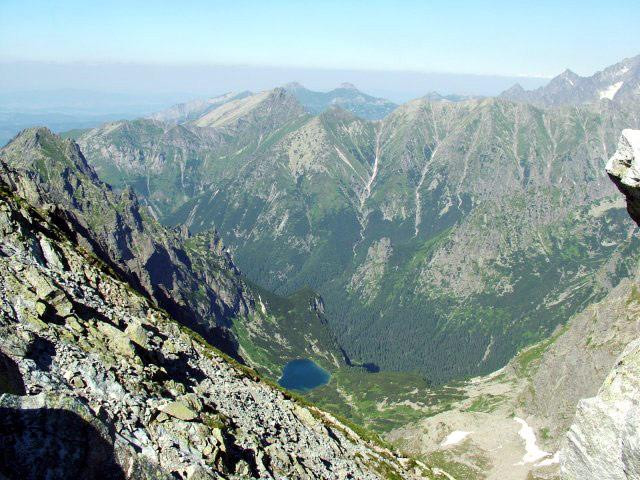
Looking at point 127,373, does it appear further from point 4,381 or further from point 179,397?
point 4,381

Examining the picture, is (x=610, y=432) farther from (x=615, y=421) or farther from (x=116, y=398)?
(x=116, y=398)

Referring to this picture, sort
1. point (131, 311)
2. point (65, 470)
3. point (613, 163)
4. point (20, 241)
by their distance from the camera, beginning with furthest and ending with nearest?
point (131, 311) → point (20, 241) → point (613, 163) → point (65, 470)

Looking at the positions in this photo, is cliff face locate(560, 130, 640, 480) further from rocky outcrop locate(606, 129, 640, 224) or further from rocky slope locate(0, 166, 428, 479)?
rocky slope locate(0, 166, 428, 479)

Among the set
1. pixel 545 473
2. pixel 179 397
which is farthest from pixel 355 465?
pixel 545 473

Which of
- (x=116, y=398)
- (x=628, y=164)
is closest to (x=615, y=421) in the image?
(x=628, y=164)

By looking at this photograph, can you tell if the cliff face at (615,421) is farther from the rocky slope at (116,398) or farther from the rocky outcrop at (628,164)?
the rocky slope at (116,398)

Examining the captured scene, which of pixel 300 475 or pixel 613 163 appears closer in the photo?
pixel 613 163

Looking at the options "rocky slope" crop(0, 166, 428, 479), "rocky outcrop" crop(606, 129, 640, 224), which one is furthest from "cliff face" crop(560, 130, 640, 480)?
"rocky slope" crop(0, 166, 428, 479)
